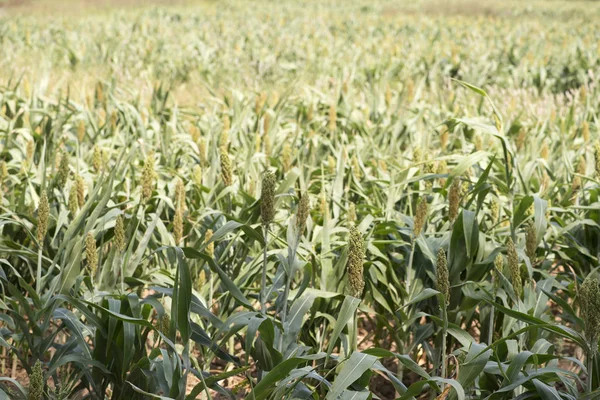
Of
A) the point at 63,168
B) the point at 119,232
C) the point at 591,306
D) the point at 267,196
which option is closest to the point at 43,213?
the point at 119,232

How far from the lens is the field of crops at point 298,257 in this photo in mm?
1940

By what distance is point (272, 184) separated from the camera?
1830 millimetres

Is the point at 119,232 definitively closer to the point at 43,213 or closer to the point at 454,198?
the point at 43,213

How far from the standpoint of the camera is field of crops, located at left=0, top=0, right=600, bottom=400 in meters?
1.94

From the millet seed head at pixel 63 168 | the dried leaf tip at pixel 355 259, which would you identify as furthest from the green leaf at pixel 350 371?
the millet seed head at pixel 63 168

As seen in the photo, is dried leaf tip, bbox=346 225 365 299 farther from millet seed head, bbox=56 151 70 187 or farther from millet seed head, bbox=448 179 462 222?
millet seed head, bbox=56 151 70 187

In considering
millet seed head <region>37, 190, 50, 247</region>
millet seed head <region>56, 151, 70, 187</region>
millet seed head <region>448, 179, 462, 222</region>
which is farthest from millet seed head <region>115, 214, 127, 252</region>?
millet seed head <region>448, 179, 462, 222</region>

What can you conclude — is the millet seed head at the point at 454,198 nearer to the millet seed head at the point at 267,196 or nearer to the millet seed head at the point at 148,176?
the millet seed head at the point at 267,196

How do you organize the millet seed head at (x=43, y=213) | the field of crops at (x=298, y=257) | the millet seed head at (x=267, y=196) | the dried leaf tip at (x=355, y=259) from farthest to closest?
the millet seed head at (x=43, y=213)
the field of crops at (x=298, y=257)
the millet seed head at (x=267, y=196)
the dried leaf tip at (x=355, y=259)

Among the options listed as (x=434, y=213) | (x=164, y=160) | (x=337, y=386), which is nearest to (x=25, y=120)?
(x=164, y=160)

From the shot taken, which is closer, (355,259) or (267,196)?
(355,259)

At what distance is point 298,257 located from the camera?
2658 mm

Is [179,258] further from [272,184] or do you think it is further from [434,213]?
[434,213]

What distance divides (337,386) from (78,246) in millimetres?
997
